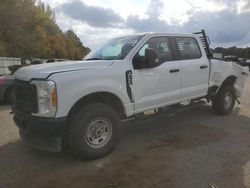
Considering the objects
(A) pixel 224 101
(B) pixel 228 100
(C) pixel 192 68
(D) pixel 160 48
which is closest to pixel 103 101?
(D) pixel 160 48

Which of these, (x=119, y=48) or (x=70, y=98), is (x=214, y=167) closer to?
(x=70, y=98)

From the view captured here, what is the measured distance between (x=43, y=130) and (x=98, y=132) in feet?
3.00

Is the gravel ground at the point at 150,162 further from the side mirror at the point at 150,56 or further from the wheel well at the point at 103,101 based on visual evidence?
the side mirror at the point at 150,56

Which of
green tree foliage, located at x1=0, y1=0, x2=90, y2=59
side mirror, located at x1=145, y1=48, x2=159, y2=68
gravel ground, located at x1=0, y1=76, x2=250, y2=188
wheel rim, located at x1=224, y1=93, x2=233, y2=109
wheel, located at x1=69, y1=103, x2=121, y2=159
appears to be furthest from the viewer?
green tree foliage, located at x1=0, y1=0, x2=90, y2=59

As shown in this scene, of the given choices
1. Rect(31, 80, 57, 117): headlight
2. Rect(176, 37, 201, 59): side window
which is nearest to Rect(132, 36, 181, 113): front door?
Rect(176, 37, 201, 59): side window

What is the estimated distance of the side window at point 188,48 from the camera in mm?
6910

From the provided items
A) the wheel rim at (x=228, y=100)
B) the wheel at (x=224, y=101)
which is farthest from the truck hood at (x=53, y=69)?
the wheel rim at (x=228, y=100)

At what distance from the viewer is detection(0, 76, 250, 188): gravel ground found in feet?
14.9

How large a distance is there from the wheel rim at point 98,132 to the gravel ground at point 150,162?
28 centimetres

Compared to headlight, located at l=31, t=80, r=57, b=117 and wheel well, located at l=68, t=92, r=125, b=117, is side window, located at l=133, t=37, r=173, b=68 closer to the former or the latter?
wheel well, located at l=68, t=92, r=125, b=117

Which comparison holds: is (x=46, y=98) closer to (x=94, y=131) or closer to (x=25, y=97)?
(x=25, y=97)

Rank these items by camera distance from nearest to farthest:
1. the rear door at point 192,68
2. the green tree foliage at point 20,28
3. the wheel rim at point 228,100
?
the rear door at point 192,68
the wheel rim at point 228,100
the green tree foliage at point 20,28

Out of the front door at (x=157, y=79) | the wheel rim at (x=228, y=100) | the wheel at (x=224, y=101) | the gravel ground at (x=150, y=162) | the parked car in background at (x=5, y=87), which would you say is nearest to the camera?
the gravel ground at (x=150, y=162)

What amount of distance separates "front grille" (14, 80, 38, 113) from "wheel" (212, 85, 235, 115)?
4805mm
